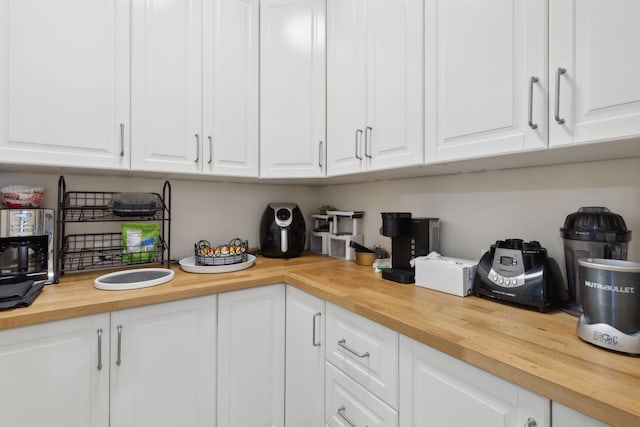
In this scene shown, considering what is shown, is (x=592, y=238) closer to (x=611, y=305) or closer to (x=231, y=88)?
(x=611, y=305)

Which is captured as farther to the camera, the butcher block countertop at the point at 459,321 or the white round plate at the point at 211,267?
the white round plate at the point at 211,267

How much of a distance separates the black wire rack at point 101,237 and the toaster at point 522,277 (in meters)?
1.42

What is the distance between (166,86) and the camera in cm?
146

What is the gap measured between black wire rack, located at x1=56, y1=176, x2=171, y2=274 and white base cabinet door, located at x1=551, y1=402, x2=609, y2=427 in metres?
1.52

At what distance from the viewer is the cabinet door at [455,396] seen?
0.66 meters

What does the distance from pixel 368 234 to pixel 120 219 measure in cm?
141

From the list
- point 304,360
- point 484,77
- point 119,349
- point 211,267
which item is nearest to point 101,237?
point 211,267

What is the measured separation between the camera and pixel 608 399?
0.53m

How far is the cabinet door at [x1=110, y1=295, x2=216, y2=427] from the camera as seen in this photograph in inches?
44.3

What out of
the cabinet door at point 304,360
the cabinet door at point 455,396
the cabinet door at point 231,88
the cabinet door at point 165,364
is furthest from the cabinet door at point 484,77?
the cabinet door at point 165,364

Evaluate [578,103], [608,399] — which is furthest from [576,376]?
[578,103]

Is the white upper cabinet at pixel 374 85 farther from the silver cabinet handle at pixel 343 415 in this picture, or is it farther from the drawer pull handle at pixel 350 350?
the silver cabinet handle at pixel 343 415

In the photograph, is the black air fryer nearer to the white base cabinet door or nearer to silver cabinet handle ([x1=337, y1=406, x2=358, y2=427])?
silver cabinet handle ([x1=337, y1=406, x2=358, y2=427])

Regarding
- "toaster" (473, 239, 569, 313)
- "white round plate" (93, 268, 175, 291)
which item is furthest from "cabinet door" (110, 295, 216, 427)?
"toaster" (473, 239, 569, 313)
